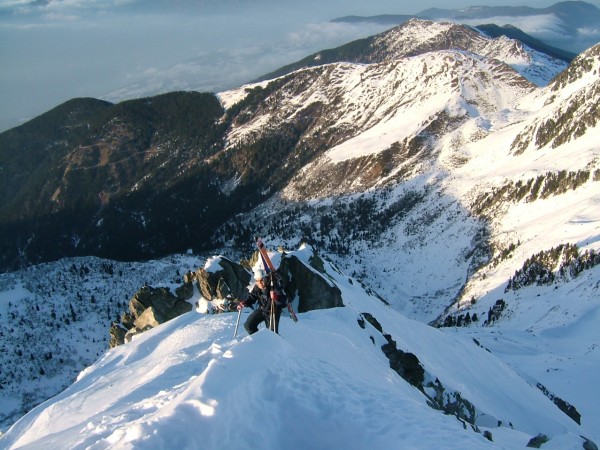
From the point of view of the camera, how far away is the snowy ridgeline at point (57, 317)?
60750 millimetres

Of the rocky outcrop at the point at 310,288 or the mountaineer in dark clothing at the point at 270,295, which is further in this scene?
the rocky outcrop at the point at 310,288

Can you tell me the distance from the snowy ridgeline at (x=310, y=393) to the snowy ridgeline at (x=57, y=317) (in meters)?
26.4

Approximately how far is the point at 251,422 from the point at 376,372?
9096 mm

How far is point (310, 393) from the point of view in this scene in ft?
36.0

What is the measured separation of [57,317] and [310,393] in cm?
7484

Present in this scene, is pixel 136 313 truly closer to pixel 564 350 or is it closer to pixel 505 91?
pixel 564 350

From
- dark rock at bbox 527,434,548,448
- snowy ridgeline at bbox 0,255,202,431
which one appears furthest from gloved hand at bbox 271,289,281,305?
snowy ridgeline at bbox 0,255,202,431

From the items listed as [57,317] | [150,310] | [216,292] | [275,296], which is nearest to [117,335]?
[150,310]

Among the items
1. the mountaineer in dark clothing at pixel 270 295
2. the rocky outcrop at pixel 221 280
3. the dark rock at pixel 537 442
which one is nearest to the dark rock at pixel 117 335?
the rocky outcrop at pixel 221 280

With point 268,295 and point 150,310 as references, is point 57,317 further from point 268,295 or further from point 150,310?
point 268,295

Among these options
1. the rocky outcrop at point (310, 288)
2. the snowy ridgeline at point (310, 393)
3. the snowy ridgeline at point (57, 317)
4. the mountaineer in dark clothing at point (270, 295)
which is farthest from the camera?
the snowy ridgeline at point (57, 317)

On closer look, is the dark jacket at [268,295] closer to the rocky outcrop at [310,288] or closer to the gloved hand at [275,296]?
the gloved hand at [275,296]

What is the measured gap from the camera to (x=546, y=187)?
96.5 metres

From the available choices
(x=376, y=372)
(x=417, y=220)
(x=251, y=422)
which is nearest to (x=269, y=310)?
(x=376, y=372)
